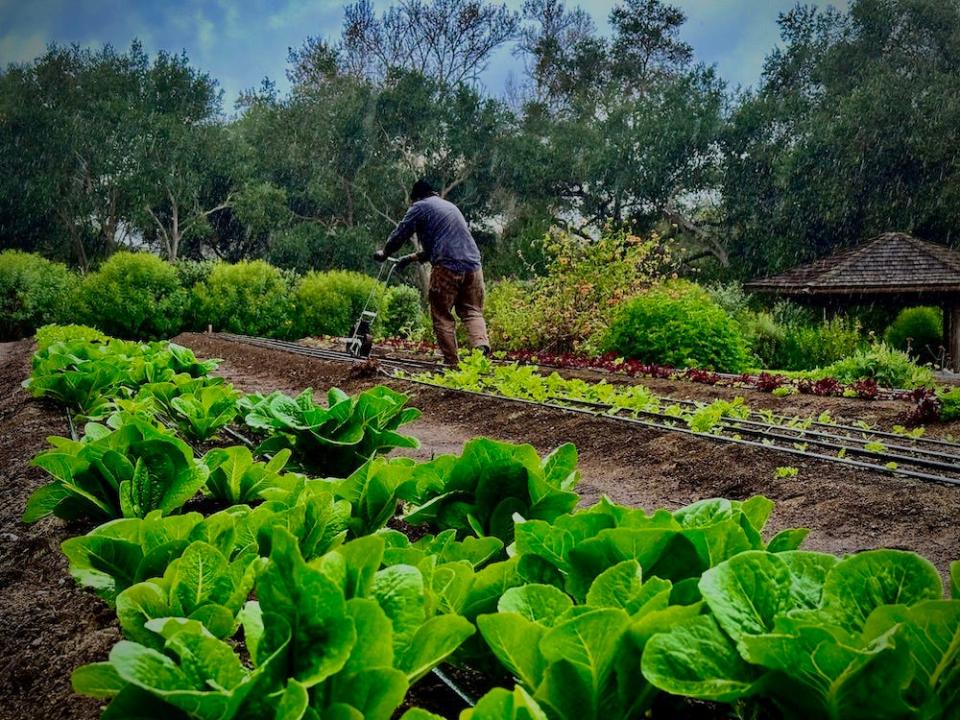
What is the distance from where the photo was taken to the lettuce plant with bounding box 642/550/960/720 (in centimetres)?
72

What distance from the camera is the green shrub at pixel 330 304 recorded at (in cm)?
1550

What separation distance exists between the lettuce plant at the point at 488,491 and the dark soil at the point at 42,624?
0.58m

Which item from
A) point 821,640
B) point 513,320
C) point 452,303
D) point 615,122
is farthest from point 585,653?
point 615,122

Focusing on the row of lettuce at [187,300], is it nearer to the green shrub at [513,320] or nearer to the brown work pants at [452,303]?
the green shrub at [513,320]

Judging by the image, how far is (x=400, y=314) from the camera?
1705 cm

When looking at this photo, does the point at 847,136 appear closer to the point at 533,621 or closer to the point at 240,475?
the point at 240,475

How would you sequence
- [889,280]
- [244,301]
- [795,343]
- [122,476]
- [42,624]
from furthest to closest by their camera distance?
[889,280] < [244,301] < [795,343] < [122,476] < [42,624]

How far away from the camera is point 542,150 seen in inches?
1121

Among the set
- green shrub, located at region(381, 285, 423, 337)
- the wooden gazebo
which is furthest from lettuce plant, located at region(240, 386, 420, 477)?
the wooden gazebo

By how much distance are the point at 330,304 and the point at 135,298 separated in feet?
11.6

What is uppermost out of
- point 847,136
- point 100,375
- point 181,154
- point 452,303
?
point 181,154

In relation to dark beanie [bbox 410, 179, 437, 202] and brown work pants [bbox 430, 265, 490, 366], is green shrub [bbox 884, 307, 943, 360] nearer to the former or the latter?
brown work pants [bbox 430, 265, 490, 366]

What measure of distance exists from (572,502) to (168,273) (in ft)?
49.0

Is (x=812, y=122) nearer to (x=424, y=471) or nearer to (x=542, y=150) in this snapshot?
(x=542, y=150)
